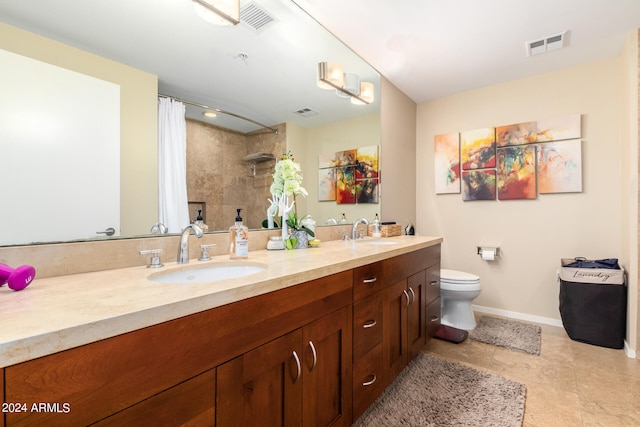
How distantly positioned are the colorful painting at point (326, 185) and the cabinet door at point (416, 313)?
0.83m

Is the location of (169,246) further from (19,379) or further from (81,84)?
(19,379)

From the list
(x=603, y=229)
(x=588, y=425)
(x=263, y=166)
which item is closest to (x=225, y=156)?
(x=263, y=166)

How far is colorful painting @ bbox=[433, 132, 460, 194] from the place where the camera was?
10.2ft

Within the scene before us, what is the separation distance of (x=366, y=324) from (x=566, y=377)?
1.52m

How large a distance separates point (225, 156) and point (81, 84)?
0.59m

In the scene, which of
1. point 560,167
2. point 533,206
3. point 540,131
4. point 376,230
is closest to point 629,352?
point 533,206

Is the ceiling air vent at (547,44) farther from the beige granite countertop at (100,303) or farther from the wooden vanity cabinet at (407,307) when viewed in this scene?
the beige granite countertop at (100,303)

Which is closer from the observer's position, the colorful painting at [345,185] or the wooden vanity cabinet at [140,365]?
the wooden vanity cabinet at [140,365]

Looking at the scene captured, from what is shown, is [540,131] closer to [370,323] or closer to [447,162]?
[447,162]

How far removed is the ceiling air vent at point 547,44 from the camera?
2126 millimetres

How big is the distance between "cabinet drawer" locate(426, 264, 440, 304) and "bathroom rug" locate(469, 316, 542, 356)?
589 millimetres

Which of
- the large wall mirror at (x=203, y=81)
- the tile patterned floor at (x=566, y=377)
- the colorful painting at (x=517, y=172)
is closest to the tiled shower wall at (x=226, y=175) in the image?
the large wall mirror at (x=203, y=81)

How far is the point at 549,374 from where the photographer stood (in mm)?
1857

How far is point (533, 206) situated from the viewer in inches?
107
